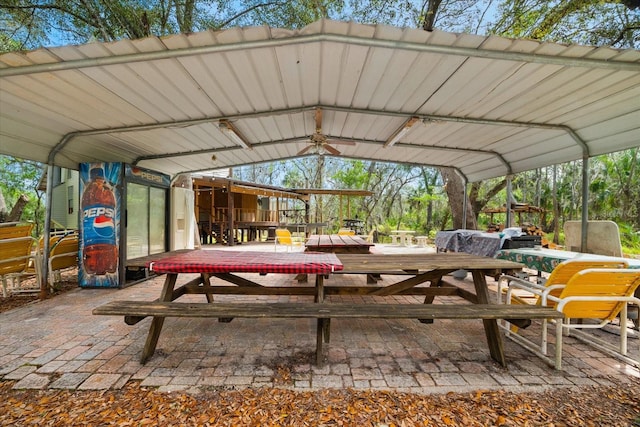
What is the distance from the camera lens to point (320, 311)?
81.0 inches

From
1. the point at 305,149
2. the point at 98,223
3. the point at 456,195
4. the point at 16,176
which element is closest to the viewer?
the point at 98,223

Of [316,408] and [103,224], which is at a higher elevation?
[103,224]

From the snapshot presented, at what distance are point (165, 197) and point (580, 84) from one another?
7.10 metres

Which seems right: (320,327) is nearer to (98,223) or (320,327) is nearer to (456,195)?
(98,223)

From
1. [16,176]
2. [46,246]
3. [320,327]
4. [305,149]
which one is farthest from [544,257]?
[16,176]

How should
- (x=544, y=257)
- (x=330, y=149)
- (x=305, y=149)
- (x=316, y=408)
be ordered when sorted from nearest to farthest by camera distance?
(x=316, y=408) < (x=544, y=257) < (x=330, y=149) < (x=305, y=149)

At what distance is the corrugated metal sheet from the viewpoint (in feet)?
7.52

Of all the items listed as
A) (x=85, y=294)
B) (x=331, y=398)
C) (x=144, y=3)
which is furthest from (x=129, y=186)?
(x=144, y=3)

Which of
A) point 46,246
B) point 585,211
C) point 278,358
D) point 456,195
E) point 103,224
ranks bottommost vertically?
point 278,358

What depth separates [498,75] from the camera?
2824 mm

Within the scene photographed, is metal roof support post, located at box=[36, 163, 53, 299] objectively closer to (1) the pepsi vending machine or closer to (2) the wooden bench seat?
(1) the pepsi vending machine

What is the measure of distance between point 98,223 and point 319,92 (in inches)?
161

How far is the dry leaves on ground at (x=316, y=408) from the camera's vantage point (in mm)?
1582

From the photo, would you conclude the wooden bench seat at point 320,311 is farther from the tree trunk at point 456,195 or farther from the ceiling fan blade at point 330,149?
the tree trunk at point 456,195
